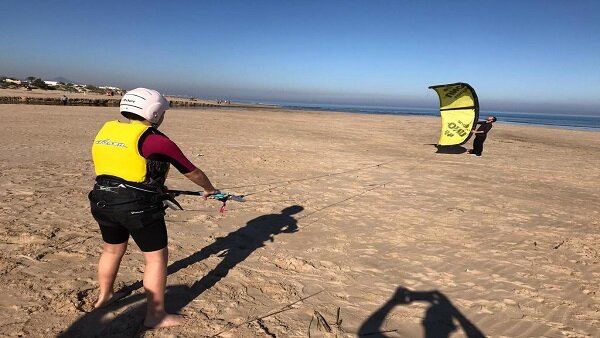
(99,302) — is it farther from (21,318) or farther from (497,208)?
(497,208)

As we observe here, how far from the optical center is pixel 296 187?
365 inches

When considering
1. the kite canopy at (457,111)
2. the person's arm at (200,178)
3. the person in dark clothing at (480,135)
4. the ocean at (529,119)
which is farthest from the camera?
the ocean at (529,119)

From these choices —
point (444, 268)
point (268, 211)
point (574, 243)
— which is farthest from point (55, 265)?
point (574, 243)

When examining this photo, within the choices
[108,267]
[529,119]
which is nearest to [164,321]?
[108,267]

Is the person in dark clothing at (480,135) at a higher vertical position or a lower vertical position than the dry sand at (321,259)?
higher

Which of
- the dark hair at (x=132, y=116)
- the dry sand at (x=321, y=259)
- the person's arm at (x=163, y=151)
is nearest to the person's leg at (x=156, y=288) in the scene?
the dry sand at (x=321, y=259)

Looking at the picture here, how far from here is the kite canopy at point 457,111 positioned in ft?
55.8

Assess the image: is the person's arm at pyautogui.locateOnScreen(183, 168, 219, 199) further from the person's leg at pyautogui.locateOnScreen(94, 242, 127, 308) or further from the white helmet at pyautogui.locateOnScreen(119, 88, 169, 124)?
the person's leg at pyautogui.locateOnScreen(94, 242, 127, 308)

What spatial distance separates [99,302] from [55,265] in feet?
4.04

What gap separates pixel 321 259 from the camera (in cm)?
525

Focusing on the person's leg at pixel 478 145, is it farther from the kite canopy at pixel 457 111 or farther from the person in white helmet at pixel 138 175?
the person in white helmet at pixel 138 175

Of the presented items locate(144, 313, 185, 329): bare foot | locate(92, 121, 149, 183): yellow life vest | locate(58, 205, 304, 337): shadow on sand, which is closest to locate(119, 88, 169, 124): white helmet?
locate(92, 121, 149, 183): yellow life vest

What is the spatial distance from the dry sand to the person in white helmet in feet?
2.77

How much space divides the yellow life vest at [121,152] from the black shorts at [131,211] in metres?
0.10
